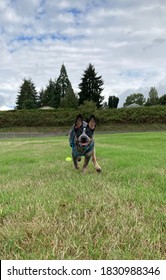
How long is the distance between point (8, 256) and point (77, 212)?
0.96 m

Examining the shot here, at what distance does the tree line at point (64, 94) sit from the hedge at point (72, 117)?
41.8ft

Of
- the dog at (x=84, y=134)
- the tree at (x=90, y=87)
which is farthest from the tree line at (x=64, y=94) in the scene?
the dog at (x=84, y=134)

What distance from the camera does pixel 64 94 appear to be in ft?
259

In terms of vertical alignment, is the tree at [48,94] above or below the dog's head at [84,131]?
above

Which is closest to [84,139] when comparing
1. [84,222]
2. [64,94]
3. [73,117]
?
[84,222]

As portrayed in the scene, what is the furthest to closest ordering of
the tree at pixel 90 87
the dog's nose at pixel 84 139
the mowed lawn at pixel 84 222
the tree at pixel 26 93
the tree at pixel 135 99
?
the tree at pixel 135 99
the tree at pixel 26 93
the tree at pixel 90 87
the dog's nose at pixel 84 139
the mowed lawn at pixel 84 222

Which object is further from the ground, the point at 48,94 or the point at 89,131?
the point at 48,94

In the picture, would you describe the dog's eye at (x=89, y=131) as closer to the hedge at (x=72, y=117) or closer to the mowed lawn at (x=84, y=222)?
the mowed lawn at (x=84, y=222)

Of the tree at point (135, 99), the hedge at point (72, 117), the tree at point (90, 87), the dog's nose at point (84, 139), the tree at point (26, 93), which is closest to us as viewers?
the dog's nose at point (84, 139)

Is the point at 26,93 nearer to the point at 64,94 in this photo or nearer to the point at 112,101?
the point at 64,94

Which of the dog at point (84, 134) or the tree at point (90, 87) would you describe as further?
the tree at point (90, 87)

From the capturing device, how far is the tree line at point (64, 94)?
62438 millimetres

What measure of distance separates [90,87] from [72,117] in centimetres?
1891
